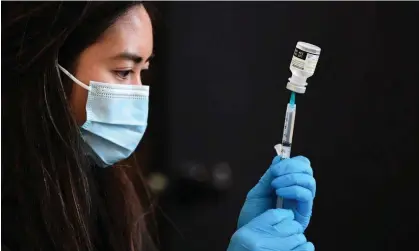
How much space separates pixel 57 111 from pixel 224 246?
0.88m

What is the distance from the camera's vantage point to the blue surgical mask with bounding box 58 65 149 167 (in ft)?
3.80

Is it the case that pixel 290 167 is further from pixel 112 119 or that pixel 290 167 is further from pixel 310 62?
pixel 112 119

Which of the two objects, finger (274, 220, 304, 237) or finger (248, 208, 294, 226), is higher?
finger (248, 208, 294, 226)

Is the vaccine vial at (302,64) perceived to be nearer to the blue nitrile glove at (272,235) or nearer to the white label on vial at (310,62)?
the white label on vial at (310,62)

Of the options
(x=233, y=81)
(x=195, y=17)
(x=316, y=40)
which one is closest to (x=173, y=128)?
(x=233, y=81)

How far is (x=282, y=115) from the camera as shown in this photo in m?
1.73

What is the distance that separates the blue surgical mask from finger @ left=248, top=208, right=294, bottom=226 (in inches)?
16.1

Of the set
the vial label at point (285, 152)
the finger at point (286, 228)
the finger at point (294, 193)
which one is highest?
the vial label at point (285, 152)

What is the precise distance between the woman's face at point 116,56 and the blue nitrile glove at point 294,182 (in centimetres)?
39

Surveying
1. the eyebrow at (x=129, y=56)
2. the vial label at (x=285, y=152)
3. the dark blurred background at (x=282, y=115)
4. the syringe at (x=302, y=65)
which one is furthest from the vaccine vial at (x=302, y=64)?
the dark blurred background at (x=282, y=115)

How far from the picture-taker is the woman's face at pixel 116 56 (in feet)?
3.69

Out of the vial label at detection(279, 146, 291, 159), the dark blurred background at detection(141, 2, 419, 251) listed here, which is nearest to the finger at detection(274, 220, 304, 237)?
the vial label at detection(279, 146, 291, 159)

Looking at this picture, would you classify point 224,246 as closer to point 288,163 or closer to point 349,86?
point 349,86

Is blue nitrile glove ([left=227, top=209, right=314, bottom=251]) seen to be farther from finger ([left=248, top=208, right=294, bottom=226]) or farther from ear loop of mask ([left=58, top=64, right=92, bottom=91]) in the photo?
ear loop of mask ([left=58, top=64, right=92, bottom=91])
